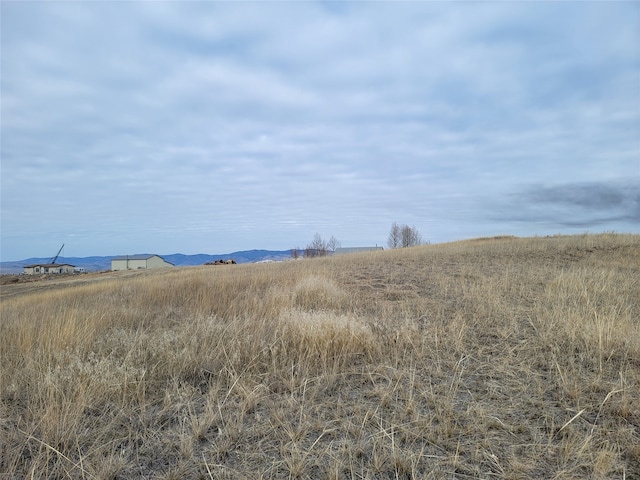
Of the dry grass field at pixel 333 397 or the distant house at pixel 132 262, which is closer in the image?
the dry grass field at pixel 333 397

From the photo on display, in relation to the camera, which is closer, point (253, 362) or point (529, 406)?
point (529, 406)

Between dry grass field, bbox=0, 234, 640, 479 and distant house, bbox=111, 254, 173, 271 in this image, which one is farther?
distant house, bbox=111, 254, 173, 271

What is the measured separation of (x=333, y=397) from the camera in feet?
10.8

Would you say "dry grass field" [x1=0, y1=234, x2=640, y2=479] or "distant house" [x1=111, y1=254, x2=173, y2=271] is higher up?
"distant house" [x1=111, y1=254, x2=173, y2=271]

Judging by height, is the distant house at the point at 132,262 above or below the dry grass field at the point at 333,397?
above

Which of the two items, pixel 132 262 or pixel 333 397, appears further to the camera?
pixel 132 262

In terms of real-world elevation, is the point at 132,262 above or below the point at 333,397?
above

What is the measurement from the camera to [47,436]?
2.72 meters

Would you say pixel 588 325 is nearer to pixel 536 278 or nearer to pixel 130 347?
pixel 536 278

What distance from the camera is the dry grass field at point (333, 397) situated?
2414mm

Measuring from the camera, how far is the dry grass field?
2414 mm

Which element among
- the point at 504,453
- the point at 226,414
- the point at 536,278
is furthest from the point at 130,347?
the point at 536,278

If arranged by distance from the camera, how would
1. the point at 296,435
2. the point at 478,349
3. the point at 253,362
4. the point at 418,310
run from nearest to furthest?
the point at 296,435, the point at 253,362, the point at 478,349, the point at 418,310

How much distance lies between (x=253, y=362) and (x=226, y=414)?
39.4 inches
